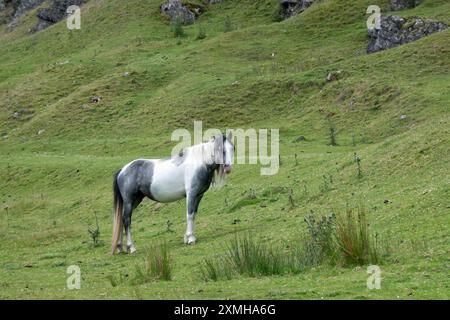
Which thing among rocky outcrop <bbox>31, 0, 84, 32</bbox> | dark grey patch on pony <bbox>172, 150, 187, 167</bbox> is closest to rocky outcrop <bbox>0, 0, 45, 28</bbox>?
Answer: rocky outcrop <bbox>31, 0, 84, 32</bbox>

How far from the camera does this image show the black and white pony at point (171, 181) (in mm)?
Result: 20328

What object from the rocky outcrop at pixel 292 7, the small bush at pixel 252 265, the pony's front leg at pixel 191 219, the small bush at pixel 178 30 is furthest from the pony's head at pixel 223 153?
the rocky outcrop at pixel 292 7

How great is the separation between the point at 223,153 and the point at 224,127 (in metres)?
25.8

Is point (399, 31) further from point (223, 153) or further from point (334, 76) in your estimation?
point (223, 153)

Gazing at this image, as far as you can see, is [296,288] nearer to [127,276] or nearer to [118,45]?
[127,276]

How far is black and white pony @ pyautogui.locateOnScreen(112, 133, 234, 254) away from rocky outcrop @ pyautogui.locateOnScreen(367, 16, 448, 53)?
119 feet

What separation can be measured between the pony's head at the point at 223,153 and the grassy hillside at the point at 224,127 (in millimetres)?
1980

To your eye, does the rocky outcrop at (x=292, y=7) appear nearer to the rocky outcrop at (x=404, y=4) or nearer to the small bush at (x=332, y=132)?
the rocky outcrop at (x=404, y=4)

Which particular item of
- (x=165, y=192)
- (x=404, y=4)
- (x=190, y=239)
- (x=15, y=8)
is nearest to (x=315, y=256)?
(x=190, y=239)

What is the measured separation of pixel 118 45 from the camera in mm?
72625

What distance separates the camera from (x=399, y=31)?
2124 inches
